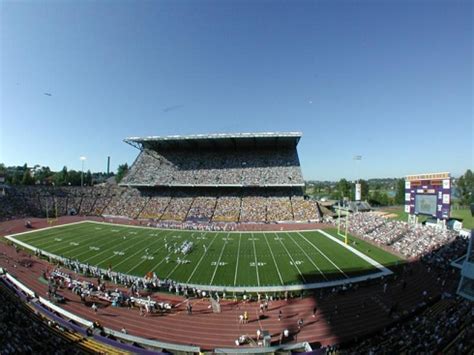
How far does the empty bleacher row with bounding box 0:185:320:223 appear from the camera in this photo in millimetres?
43781

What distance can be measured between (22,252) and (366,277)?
104ft

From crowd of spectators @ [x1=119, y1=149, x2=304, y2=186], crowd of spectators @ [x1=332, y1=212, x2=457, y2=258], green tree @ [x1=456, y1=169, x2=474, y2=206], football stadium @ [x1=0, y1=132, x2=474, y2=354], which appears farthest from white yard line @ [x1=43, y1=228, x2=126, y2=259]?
green tree @ [x1=456, y1=169, x2=474, y2=206]

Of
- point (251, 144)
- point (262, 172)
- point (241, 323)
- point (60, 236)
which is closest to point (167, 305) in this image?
point (241, 323)

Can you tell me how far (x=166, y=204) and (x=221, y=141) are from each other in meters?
16.2

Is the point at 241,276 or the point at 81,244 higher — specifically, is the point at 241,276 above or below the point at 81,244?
below

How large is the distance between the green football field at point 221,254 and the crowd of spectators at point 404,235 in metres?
2.13

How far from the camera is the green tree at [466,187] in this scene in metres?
62.3

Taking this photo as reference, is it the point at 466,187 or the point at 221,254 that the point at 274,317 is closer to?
the point at 221,254

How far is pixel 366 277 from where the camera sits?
19766 mm

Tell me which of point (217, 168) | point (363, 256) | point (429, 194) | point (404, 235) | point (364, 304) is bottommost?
point (364, 304)

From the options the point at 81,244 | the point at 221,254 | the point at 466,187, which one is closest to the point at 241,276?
the point at 221,254

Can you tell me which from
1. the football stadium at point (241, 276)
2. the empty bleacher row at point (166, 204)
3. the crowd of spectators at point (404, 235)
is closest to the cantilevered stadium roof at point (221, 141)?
the football stadium at point (241, 276)

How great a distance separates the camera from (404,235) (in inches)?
1156

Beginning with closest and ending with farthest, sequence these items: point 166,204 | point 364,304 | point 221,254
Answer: point 364,304 < point 221,254 < point 166,204
